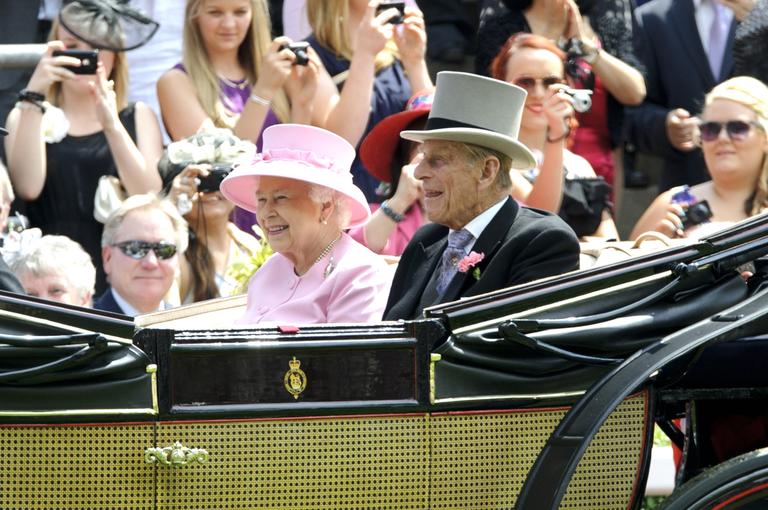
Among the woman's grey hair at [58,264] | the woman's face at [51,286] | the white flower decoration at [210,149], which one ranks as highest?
the white flower decoration at [210,149]

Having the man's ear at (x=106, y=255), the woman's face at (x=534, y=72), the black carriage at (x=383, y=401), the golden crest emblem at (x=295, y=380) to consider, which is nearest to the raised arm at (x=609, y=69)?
the woman's face at (x=534, y=72)

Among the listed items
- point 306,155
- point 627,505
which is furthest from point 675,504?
point 306,155

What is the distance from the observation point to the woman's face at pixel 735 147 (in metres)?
6.16

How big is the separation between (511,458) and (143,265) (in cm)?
209

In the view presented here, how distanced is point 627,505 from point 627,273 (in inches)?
24.2

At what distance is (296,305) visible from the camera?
4793 mm

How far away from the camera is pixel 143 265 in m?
5.79

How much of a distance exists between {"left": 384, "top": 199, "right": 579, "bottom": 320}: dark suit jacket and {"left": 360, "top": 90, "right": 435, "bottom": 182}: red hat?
2.99ft

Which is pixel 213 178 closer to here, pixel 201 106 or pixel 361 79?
pixel 201 106

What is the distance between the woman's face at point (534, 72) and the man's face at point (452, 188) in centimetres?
154

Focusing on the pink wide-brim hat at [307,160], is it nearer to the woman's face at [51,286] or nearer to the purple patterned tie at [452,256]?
the purple patterned tie at [452,256]

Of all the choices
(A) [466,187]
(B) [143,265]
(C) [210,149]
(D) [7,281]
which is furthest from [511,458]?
(C) [210,149]

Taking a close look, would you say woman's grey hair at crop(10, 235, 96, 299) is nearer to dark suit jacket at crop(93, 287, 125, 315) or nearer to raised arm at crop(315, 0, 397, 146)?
dark suit jacket at crop(93, 287, 125, 315)

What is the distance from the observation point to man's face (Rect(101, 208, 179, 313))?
19.0 feet
